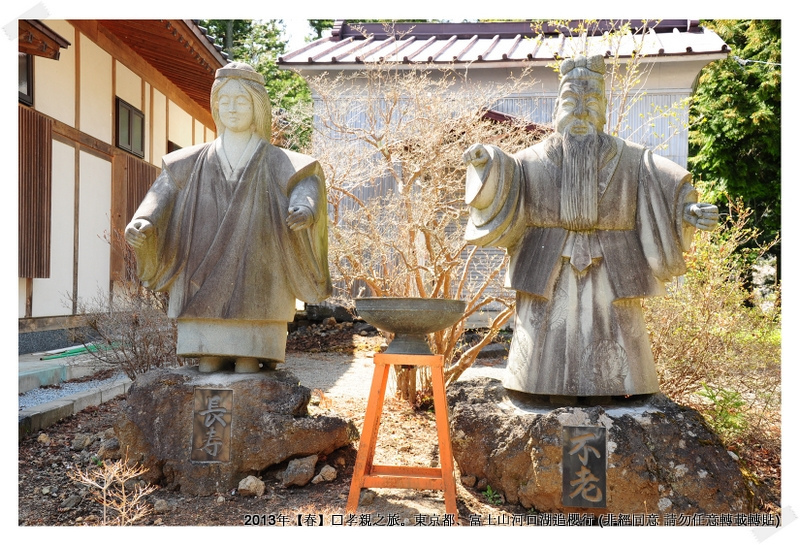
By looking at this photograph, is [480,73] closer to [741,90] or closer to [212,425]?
[741,90]

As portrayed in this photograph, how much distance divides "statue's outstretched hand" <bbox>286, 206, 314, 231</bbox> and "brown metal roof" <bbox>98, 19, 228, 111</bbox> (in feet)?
17.5

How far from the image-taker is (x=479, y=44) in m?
11.9

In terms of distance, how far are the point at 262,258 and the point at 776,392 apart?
462cm

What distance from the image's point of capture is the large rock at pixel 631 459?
3.79 meters

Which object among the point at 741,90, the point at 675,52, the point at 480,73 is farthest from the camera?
the point at 741,90

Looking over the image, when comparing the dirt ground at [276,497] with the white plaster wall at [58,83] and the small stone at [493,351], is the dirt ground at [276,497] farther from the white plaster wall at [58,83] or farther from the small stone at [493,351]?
the small stone at [493,351]

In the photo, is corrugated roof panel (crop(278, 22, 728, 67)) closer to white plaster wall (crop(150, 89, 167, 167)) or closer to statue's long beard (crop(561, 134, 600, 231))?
white plaster wall (crop(150, 89, 167, 167))

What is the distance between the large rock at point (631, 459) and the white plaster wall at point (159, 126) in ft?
28.5

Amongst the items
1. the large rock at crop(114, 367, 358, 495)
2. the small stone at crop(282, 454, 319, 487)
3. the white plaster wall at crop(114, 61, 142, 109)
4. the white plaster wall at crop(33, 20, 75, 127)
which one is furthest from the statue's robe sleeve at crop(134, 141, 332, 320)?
the white plaster wall at crop(114, 61, 142, 109)

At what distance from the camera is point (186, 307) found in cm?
434

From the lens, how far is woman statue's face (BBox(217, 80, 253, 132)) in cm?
437

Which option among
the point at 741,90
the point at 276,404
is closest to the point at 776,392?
the point at 276,404

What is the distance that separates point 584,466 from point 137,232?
2.82m

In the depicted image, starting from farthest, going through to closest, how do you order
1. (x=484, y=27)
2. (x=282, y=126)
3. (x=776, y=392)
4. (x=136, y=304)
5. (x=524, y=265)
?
1. (x=484, y=27)
2. (x=282, y=126)
3. (x=136, y=304)
4. (x=776, y=392)
5. (x=524, y=265)
